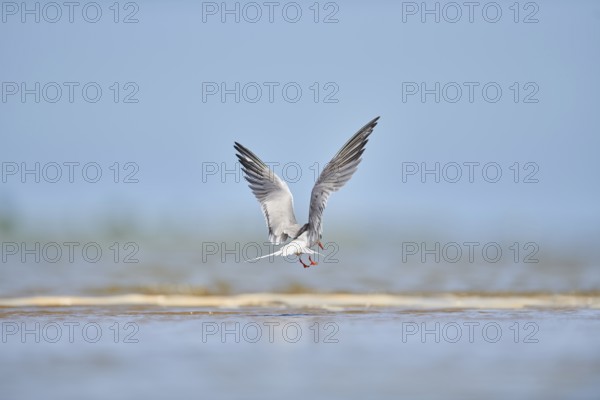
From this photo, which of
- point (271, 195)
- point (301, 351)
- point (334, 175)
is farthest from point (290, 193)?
point (301, 351)

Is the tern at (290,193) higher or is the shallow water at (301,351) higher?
the tern at (290,193)

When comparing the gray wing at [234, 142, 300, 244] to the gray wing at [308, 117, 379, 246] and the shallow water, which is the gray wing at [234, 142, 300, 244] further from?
the shallow water

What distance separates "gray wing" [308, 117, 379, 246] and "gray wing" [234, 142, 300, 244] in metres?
0.51

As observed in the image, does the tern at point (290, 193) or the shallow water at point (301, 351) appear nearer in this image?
the shallow water at point (301, 351)

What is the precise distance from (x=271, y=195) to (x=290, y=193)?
0.88 feet

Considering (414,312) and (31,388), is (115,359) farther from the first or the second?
(414,312)

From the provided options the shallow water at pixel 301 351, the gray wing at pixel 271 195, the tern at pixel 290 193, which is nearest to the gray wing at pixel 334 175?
the tern at pixel 290 193

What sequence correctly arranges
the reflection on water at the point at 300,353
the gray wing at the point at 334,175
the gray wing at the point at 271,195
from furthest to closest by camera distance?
1. the gray wing at the point at 271,195
2. the gray wing at the point at 334,175
3. the reflection on water at the point at 300,353

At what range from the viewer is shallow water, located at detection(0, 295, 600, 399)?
10164 millimetres

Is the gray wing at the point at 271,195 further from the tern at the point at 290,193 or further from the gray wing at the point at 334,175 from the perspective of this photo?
the gray wing at the point at 334,175

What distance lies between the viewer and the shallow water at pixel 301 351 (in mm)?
10164

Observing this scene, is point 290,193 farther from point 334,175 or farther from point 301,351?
point 301,351

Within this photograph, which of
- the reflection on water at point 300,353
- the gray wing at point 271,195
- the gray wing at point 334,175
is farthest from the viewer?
the gray wing at point 271,195

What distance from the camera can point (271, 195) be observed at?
16750 mm
